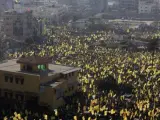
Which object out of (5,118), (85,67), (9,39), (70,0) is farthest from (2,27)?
(70,0)

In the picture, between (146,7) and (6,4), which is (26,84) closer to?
(6,4)

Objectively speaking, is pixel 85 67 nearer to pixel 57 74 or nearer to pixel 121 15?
pixel 57 74

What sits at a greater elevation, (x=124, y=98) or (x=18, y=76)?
(x=18, y=76)

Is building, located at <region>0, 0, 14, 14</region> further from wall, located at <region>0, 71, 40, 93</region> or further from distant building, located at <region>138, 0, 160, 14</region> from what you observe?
wall, located at <region>0, 71, 40, 93</region>

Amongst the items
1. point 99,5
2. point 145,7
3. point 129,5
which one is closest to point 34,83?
point 145,7

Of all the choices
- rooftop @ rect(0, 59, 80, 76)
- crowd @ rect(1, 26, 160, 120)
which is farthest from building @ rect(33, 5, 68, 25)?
rooftop @ rect(0, 59, 80, 76)

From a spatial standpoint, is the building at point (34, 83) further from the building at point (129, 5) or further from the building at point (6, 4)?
the building at point (129, 5)
